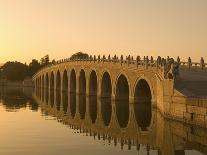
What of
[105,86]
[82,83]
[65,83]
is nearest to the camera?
[105,86]

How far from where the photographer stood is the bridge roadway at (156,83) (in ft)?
102

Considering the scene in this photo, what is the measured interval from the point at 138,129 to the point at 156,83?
1072cm

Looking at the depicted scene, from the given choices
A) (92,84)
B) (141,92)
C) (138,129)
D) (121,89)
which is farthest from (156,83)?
(92,84)

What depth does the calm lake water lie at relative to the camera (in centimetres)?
2309

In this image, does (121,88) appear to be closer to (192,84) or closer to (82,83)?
(192,84)

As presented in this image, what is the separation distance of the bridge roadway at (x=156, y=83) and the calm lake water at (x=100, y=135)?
111cm

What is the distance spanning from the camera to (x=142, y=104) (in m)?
48.2

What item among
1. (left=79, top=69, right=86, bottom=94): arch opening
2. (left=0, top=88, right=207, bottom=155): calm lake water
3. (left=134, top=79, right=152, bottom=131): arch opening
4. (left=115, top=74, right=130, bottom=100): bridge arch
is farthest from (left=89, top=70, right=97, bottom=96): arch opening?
(left=0, top=88, right=207, bottom=155): calm lake water

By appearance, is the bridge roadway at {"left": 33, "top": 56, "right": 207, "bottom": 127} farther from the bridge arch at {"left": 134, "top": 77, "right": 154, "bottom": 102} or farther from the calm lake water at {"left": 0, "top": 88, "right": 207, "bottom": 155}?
the calm lake water at {"left": 0, "top": 88, "right": 207, "bottom": 155}

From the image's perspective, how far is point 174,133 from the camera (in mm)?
27625

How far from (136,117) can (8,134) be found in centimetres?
1248

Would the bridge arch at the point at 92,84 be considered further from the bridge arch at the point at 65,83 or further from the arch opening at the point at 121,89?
the bridge arch at the point at 65,83

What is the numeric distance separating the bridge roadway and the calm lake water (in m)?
1.11

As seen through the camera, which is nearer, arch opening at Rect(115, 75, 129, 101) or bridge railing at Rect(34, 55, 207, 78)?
bridge railing at Rect(34, 55, 207, 78)
